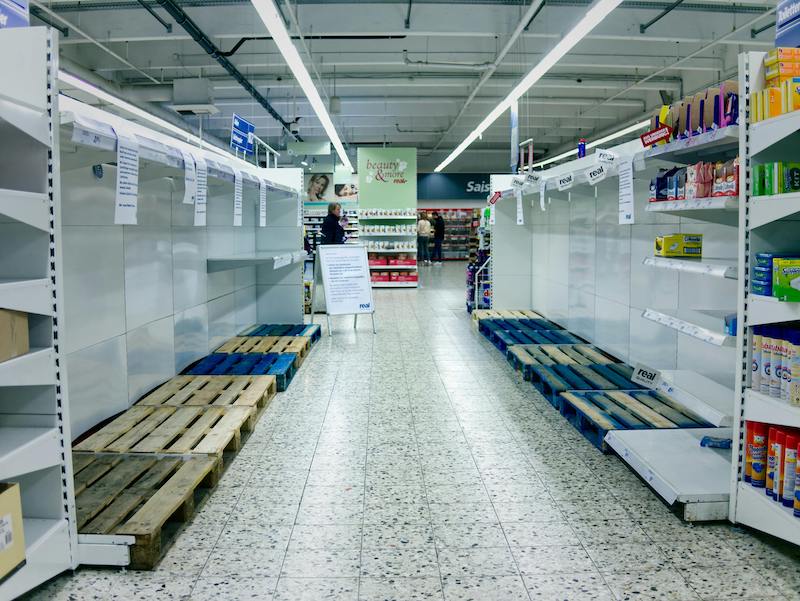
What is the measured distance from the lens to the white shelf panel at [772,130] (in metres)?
2.49

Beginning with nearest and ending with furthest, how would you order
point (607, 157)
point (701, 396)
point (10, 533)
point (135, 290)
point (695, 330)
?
point (10, 533)
point (695, 330)
point (701, 396)
point (607, 157)
point (135, 290)

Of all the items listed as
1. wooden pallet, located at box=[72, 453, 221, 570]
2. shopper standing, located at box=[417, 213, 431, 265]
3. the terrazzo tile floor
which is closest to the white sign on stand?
the terrazzo tile floor

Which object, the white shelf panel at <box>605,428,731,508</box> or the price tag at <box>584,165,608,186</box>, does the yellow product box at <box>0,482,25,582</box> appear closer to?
the white shelf panel at <box>605,428,731,508</box>

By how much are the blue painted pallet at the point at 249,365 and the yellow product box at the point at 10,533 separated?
10.5ft

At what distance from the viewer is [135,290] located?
4.52 metres

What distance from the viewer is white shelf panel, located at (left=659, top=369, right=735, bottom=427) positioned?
9.80ft

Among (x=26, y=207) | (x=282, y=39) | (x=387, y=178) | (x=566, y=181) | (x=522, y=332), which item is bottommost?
(x=522, y=332)

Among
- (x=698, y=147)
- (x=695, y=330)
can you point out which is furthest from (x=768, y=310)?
(x=698, y=147)

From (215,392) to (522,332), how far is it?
3798mm

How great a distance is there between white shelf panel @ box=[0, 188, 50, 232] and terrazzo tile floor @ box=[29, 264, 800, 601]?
1340 mm

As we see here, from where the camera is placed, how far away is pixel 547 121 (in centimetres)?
1888

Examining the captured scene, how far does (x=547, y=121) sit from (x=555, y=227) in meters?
11.8

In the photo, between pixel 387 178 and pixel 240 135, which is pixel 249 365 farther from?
pixel 387 178

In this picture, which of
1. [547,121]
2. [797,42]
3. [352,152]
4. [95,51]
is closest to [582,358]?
[797,42]
